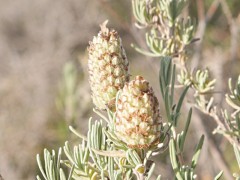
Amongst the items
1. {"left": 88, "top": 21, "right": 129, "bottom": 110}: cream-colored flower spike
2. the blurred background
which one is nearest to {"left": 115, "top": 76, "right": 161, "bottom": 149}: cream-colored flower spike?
{"left": 88, "top": 21, "right": 129, "bottom": 110}: cream-colored flower spike

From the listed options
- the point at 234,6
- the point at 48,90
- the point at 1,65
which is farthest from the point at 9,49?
the point at 234,6

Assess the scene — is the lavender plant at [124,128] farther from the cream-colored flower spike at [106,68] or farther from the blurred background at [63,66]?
the blurred background at [63,66]

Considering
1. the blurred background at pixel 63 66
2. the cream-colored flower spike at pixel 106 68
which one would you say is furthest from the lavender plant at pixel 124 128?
the blurred background at pixel 63 66

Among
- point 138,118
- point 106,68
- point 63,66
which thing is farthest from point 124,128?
point 63,66

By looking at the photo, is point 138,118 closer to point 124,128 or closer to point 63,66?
point 124,128

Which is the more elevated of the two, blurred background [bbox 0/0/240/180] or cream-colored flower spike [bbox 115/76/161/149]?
blurred background [bbox 0/0/240/180]

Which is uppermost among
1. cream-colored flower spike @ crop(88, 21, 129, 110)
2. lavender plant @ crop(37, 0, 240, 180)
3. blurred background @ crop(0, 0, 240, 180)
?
blurred background @ crop(0, 0, 240, 180)

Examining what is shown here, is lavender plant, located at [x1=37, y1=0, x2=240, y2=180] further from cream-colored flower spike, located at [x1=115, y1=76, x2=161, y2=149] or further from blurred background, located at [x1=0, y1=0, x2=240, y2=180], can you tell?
blurred background, located at [x1=0, y1=0, x2=240, y2=180]
